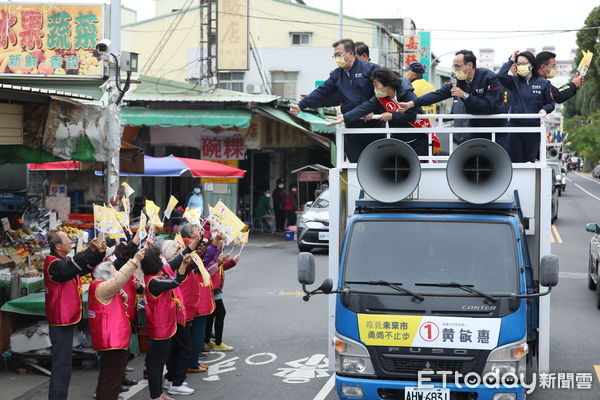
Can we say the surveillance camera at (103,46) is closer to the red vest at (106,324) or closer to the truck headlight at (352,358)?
the red vest at (106,324)

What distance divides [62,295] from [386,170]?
3346 mm

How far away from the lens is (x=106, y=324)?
736cm

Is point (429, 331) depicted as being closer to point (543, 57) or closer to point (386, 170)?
point (386, 170)

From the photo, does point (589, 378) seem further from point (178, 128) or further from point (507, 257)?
point (178, 128)

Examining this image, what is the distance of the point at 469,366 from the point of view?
646 centimetres

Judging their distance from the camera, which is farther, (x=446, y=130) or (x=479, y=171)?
(x=446, y=130)

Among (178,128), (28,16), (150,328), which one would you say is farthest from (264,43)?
(150,328)

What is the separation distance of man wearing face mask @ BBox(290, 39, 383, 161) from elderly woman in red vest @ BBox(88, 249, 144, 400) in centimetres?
250

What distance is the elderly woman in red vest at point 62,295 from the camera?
7496 millimetres

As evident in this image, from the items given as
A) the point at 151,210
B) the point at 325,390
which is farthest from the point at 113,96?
the point at 325,390

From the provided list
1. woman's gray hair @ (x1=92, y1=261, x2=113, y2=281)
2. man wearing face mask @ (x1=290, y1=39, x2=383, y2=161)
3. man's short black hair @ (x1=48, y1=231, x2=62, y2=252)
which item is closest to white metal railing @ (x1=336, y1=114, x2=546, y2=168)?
man wearing face mask @ (x1=290, y1=39, x2=383, y2=161)

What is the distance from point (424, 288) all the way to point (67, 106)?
17.9 ft

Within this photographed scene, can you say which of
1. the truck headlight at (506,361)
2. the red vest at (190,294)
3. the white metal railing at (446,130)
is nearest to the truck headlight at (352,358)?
the truck headlight at (506,361)

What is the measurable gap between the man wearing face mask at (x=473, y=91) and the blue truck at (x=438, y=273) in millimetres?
695
